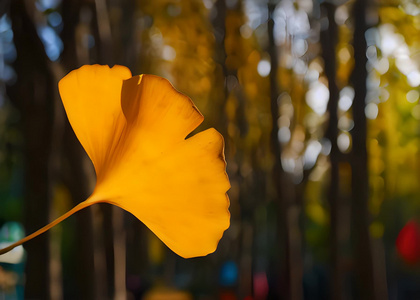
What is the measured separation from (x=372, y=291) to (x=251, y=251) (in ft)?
14.4

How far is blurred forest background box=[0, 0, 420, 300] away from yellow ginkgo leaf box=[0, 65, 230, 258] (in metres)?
2.99

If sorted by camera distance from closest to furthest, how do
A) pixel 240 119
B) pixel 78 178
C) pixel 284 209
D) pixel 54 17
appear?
pixel 78 178, pixel 54 17, pixel 284 209, pixel 240 119

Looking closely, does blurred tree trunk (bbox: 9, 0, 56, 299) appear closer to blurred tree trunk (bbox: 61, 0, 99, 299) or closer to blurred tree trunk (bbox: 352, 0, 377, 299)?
blurred tree trunk (bbox: 61, 0, 99, 299)

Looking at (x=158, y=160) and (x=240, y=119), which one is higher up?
(x=240, y=119)

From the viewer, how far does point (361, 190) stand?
16.7ft

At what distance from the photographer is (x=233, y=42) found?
21.8 feet

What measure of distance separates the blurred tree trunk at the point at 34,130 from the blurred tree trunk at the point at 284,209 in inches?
115

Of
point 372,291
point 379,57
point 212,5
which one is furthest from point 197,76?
point 372,291

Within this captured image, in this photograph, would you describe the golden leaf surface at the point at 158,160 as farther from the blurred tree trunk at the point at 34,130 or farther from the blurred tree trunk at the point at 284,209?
the blurred tree trunk at the point at 284,209

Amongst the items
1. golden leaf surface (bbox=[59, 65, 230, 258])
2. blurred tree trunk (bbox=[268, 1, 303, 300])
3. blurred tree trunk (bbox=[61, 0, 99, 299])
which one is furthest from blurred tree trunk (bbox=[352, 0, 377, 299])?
golden leaf surface (bbox=[59, 65, 230, 258])

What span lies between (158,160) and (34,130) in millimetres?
3110

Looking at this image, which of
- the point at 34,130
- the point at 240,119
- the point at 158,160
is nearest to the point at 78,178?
→ the point at 34,130

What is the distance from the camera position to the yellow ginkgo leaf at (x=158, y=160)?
1.12ft

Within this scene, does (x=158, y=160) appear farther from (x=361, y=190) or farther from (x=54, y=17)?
(x=54, y=17)
